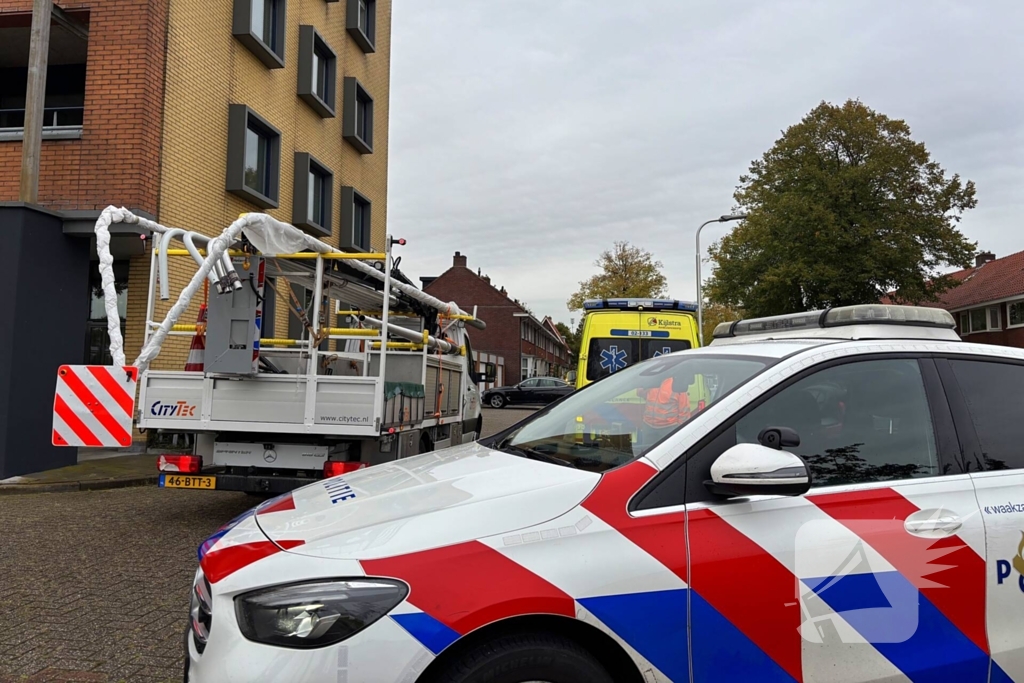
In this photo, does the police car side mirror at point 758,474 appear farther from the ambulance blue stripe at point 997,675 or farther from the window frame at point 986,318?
the window frame at point 986,318

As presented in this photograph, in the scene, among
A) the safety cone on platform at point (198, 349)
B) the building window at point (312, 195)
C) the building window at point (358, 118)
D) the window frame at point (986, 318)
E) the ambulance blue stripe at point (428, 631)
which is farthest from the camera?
the window frame at point (986, 318)

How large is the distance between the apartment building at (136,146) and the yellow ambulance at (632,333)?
4392 millimetres

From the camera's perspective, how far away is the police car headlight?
6.82 feet

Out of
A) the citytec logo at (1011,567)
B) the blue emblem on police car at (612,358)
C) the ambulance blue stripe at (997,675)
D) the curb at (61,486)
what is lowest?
the curb at (61,486)

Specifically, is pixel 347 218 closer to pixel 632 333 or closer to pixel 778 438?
pixel 632 333

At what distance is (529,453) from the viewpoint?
121 inches

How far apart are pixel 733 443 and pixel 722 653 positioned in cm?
66

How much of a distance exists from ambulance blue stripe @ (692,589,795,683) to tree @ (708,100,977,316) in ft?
105

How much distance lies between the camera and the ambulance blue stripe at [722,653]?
227 centimetres

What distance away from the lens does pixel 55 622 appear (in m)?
4.45

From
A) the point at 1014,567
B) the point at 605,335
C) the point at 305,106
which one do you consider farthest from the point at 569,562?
the point at 305,106

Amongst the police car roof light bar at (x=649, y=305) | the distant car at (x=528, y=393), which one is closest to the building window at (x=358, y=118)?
the police car roof light bar at (x=649, y=305)

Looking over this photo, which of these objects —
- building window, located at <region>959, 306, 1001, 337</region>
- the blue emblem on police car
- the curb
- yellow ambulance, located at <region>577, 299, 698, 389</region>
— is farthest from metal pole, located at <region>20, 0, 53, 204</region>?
building window, located at <region>959, 306, 1001, 337</region>

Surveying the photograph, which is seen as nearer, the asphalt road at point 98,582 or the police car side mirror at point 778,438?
the police car side mirror at point 778,438
